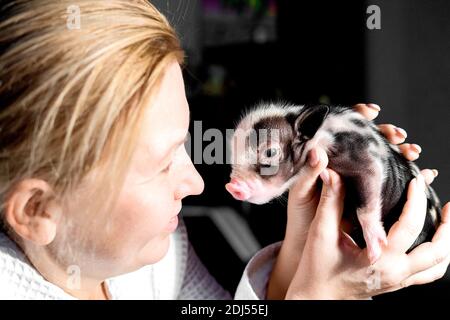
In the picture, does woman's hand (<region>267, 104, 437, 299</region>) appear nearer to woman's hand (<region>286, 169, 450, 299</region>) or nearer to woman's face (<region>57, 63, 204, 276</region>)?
woman's hand (<region>286, 169, 450, 299</region>)

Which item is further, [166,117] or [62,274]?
[62,274]

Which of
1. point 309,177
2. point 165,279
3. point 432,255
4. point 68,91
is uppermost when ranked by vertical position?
point 68,91

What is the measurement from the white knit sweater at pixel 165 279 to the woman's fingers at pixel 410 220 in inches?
8.1

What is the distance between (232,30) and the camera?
32.0 inches

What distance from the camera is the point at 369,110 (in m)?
0.70

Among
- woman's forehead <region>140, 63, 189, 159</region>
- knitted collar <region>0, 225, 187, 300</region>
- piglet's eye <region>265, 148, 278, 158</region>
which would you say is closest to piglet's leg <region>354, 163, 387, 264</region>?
piglet's eye <region>265, 148, 278, 158</region>

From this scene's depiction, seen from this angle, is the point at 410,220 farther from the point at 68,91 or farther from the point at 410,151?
the point at 68,91

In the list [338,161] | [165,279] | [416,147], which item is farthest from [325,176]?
[165,279]

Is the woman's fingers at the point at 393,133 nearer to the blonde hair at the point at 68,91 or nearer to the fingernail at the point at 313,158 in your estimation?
the fingernail at the point at 313,158

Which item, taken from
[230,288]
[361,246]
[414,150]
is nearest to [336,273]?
[361,246]

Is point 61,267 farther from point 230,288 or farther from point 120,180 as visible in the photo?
point 230,288

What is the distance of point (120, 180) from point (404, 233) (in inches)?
13.4

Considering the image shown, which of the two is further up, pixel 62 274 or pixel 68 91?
pixel 68 91

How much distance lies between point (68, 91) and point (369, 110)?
14.5 inches
